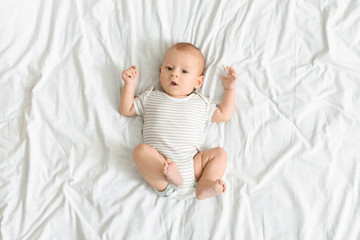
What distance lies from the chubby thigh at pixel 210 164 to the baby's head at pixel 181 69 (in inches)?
10.6

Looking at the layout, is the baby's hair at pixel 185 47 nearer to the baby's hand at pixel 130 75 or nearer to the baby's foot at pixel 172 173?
the baby's hand at pixel 130 75

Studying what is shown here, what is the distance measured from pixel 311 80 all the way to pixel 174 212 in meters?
0.75

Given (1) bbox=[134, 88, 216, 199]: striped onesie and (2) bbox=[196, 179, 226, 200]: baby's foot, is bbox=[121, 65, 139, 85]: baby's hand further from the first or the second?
(2) bbox=[196, 179, 226, 200]: baby's foot

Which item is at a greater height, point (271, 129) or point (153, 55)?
point (153, 55)

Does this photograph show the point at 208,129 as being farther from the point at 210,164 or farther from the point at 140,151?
the point at 140,151

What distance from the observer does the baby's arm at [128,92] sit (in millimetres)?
1281

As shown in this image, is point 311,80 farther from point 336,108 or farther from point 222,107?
point 222,107

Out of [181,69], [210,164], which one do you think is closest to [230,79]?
[181,69]

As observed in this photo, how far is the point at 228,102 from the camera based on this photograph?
1.29m

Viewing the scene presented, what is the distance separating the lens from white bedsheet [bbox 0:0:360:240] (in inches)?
45.8

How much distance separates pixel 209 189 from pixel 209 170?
10 centimetres

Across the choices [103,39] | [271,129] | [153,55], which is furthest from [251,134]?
[103,39]

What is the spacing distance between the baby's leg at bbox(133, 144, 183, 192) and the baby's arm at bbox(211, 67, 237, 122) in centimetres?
28

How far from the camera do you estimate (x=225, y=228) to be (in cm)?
116
